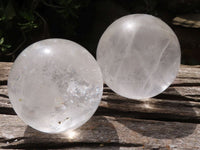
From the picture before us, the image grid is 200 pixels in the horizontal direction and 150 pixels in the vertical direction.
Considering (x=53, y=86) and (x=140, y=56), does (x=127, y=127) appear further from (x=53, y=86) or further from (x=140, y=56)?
(x=53, y=86)

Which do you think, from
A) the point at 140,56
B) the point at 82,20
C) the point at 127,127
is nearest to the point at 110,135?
the point at 127,127

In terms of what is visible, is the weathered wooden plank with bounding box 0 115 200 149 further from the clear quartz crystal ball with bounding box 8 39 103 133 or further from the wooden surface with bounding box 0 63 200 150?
the clear quartz crystal ball with bounding box 8 39 103 133

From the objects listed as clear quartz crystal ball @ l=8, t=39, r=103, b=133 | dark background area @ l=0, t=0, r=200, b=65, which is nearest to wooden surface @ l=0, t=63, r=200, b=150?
clear quartz crystal ball @ l=8, t=39, r=103, b=133

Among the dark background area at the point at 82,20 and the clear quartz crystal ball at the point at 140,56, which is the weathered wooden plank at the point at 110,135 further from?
the dark background area at the point at 82,20

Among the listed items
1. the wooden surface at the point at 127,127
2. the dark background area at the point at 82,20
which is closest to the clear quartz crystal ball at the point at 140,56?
the wooden surface at the point at 127,127

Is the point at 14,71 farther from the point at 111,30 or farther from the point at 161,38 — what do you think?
the point at 161,38

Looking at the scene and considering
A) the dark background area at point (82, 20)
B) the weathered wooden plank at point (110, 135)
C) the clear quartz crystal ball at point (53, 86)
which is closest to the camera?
the clear quartz crystal ball at point (53, 86)
